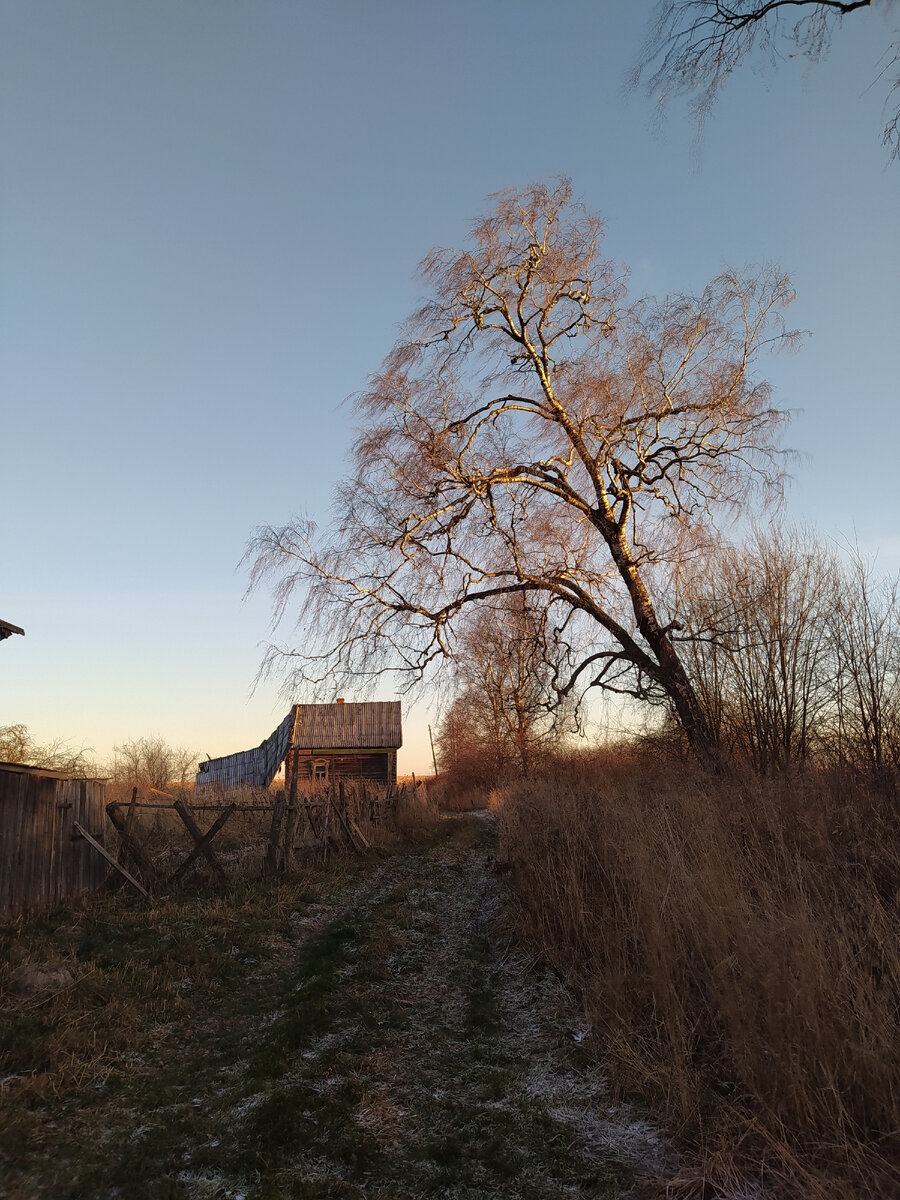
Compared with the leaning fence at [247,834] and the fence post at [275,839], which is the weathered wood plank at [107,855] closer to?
the leaning fence at [247,834]

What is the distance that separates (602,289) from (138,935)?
11196 mm

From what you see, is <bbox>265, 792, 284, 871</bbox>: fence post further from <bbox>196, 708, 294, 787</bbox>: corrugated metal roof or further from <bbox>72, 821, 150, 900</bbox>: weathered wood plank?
<bbox>196, 708, 294, 787</bbox>: corrugated metal roof

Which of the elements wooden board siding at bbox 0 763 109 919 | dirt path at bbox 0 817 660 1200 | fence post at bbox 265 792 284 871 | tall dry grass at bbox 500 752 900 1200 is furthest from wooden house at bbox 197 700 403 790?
dirt path at bbox 0 817 660 1200

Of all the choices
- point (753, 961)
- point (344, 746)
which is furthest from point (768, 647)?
point (344, 746)

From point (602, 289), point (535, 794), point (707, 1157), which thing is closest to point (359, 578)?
point (535, 794)

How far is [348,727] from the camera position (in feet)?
105

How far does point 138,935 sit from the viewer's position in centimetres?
737

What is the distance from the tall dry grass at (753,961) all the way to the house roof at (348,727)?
24.6m

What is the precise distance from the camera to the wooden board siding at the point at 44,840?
824 centimetres

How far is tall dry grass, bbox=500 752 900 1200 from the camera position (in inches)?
116

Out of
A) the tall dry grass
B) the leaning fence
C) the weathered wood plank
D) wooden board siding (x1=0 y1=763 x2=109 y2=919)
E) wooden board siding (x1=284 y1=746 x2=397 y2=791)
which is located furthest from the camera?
wooden board siding (x1=284 y1=746 x2=397 y2=791)

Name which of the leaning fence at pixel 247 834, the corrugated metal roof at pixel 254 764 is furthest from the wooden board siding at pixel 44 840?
the corrugated metal roof at pixel 254 764

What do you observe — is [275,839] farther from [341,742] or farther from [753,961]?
[341,742]

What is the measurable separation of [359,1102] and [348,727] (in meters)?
28.5
